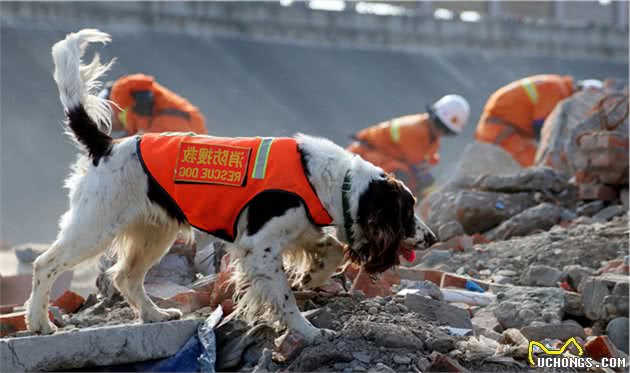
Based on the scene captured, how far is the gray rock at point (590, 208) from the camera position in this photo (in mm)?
10523

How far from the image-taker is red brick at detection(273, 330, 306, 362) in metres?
5.23

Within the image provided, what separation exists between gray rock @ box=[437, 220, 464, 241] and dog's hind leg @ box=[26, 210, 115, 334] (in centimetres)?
501

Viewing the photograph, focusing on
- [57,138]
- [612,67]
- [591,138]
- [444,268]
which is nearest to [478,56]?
[612,67]

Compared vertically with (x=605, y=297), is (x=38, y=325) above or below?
above

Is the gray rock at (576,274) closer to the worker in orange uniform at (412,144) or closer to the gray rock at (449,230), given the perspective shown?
the gray rock at (449,230)

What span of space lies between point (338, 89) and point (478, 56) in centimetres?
625

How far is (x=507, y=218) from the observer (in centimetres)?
1057

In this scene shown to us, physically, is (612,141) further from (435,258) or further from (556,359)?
(556,359)

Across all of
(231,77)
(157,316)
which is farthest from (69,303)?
(231,77)

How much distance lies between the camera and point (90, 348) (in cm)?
539

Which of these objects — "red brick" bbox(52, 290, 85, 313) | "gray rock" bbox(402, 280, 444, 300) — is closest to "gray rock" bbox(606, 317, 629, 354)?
"gray rock" bbox(402, 280, 444, 300)

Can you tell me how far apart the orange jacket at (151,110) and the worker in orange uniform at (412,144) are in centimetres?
265

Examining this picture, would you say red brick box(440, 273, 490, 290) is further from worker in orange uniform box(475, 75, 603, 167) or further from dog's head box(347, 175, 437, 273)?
worker in orange uniform box(475, 75, 603, 167)

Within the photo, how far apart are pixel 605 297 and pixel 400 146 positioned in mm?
5820
